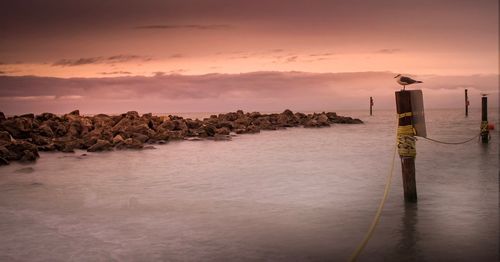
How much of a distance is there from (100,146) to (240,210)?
14.7 m

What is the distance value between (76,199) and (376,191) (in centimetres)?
702

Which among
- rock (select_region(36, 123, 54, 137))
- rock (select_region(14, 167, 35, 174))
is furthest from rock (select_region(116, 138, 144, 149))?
rock (select_region(14, 167, 35, 174))

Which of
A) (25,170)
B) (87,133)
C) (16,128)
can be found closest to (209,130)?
(87,133)

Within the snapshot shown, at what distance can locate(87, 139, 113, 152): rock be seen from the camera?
23.5 meters

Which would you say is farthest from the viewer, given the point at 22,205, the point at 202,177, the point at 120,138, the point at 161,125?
the point at 161,125

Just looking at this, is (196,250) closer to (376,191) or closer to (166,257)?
(166,257)

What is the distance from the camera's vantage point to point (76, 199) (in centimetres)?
1192

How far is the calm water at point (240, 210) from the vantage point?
23.9 ft

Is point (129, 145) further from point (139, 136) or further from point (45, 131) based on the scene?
point (45, 131)

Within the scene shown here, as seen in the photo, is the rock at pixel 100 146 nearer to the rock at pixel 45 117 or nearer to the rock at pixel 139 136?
the rock at pixel 139 136

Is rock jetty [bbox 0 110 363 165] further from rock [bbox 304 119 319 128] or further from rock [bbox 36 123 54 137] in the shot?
rock [bbox 304 119 319 128]

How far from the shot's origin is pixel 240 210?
10492mm

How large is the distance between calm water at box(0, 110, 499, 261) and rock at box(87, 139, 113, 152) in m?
3.09

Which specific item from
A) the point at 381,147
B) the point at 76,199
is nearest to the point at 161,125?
the point at 381,147
